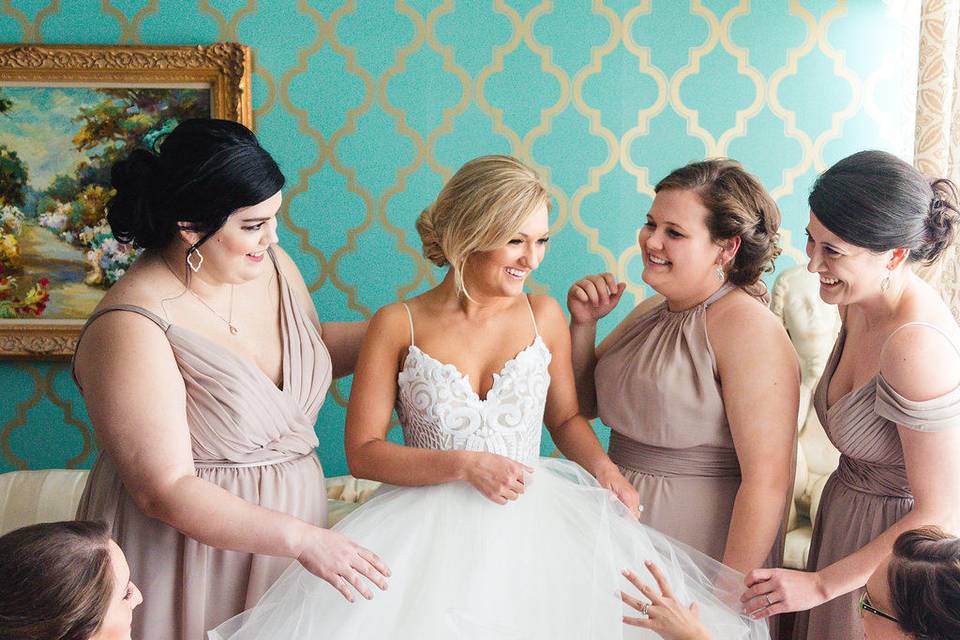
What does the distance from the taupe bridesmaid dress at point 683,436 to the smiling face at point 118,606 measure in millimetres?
1129

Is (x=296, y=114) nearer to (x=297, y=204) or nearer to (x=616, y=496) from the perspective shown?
(x=297, y=204)

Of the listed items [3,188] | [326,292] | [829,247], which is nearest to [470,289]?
[829,247]

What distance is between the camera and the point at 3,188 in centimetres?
328

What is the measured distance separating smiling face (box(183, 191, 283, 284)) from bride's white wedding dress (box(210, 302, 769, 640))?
40 centimetres

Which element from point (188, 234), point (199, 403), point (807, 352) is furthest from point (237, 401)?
point (807, 352)

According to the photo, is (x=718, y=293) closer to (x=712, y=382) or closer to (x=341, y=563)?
(x=712, y=382)

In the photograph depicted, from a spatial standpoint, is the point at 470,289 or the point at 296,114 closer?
the point at 470,289

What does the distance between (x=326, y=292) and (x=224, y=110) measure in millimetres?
731

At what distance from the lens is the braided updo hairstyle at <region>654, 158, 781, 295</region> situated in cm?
202

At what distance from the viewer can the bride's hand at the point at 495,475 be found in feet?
5.92

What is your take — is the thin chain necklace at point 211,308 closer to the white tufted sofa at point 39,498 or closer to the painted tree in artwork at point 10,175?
the white tufted sofa at point 39,498

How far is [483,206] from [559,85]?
4.73ft

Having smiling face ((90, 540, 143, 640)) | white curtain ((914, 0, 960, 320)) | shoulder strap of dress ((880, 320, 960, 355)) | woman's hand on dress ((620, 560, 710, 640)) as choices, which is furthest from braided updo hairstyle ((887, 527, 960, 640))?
white curtain ((914, 0, 960, 320))

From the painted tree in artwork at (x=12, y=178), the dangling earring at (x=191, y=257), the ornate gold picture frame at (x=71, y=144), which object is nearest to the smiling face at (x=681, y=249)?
the dangling earring at (x=191, y=257)
